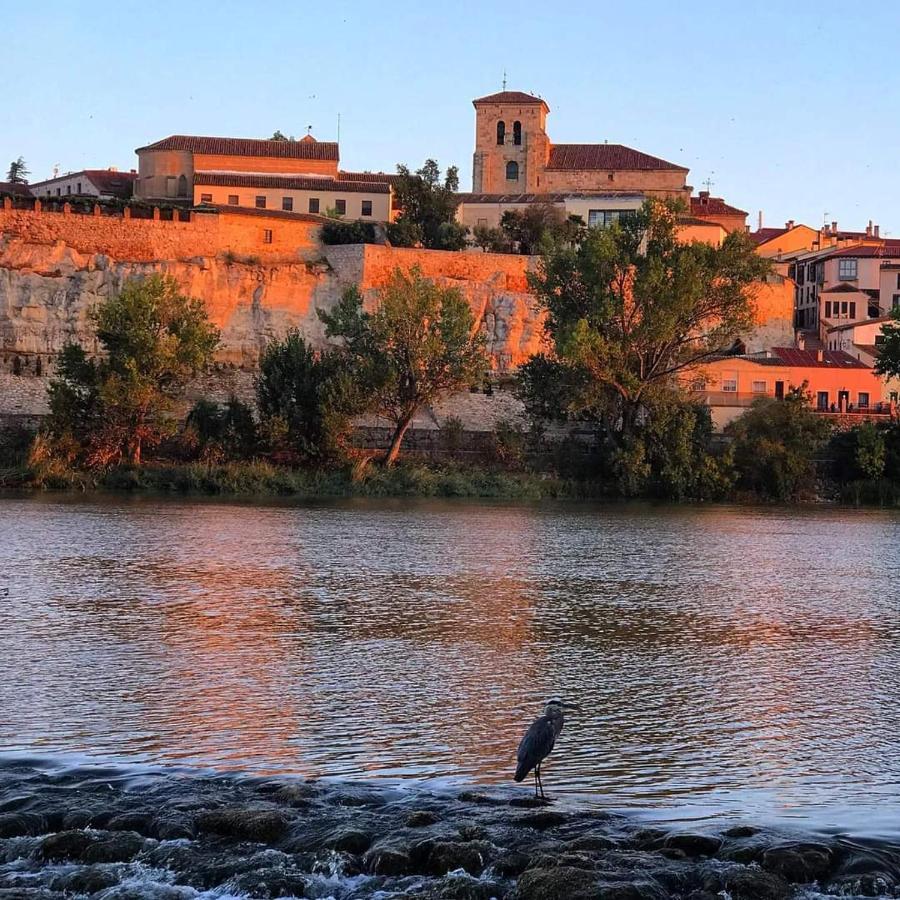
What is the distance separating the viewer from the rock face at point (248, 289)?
48.6m

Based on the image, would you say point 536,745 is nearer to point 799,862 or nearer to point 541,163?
point 799,862

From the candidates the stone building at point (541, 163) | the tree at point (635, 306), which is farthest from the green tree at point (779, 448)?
the stone building at point (541, 163)

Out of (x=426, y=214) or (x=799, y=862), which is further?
(x=426, y=214)

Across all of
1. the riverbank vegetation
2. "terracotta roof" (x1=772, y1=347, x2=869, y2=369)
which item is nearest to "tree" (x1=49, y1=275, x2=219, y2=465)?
the riverbank vegetation

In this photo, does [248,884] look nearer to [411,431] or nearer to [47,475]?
[47,475]

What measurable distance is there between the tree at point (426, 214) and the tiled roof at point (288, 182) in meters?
1.16

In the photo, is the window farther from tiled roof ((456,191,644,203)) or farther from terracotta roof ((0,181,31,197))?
terracotta roof ((0,181,31,197))

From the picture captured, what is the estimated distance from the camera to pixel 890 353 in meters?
45.3

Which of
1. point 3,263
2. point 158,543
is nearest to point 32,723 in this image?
point 158,543

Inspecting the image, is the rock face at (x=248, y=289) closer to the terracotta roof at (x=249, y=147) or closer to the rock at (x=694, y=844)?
the terracotta roof at (x=249, y=147)

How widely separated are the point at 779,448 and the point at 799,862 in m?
34.1

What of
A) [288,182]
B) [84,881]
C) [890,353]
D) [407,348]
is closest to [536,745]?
[84,881]

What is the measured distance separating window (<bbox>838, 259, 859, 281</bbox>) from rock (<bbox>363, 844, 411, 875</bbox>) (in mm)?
59438

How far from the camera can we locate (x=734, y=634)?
46.5 feet
